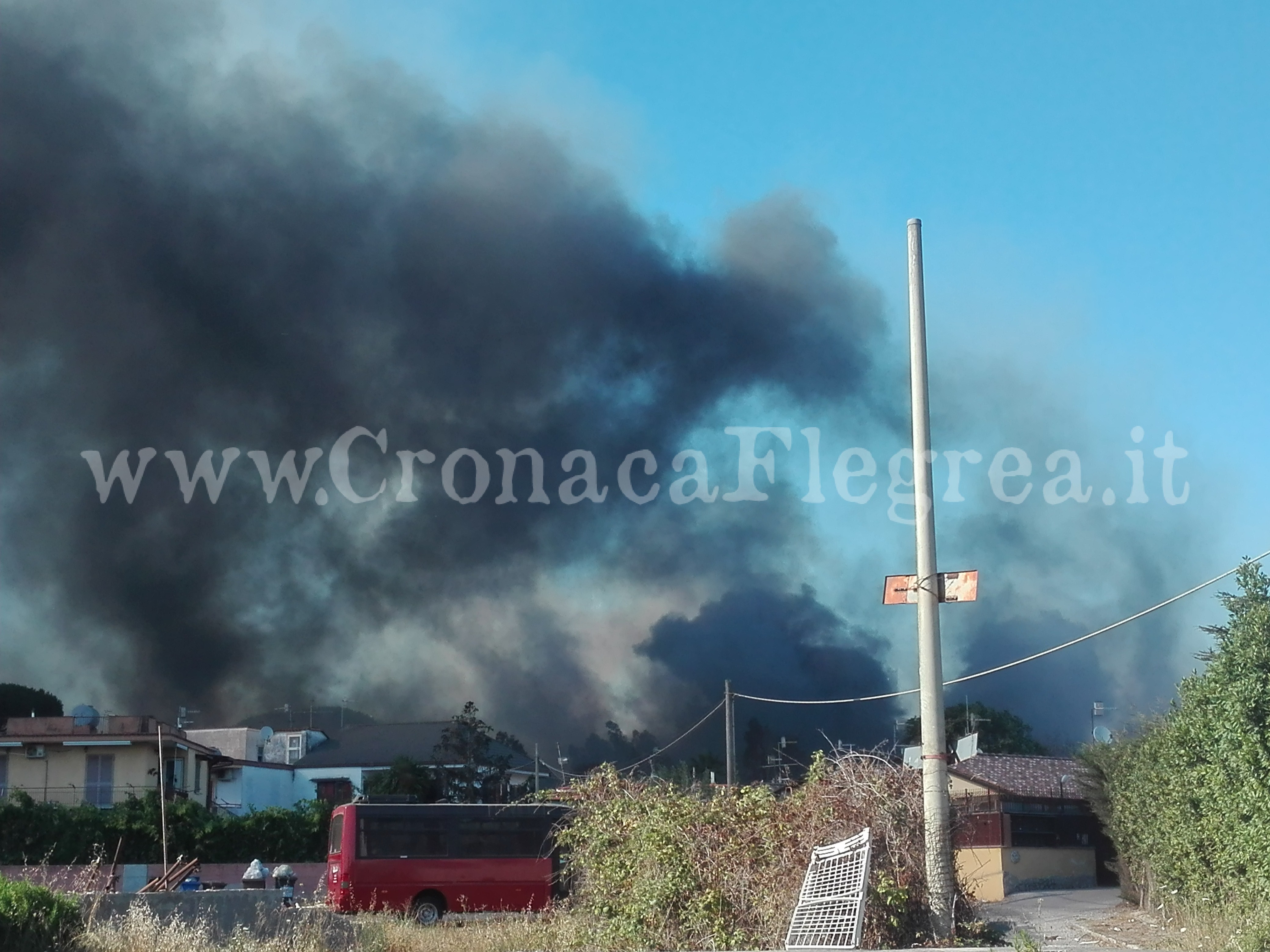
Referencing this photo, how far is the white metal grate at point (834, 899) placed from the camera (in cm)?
905

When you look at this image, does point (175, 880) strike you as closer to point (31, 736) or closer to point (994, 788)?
point (994, 788)

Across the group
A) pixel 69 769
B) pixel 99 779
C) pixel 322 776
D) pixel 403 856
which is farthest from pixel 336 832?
pixel 322 776

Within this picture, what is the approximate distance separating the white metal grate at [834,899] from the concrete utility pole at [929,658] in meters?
1.20

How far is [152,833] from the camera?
3994cm

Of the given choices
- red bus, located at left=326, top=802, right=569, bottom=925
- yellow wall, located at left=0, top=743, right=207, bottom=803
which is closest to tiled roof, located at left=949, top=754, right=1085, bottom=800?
red bus, located at left=326, top=802, right=569, bottom=925

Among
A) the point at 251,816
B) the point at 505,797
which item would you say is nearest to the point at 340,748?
the point at 505,797

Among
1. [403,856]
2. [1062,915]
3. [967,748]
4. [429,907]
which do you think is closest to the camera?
[967,748]

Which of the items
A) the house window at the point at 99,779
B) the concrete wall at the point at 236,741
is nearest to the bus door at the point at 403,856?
the house window at the point at 99,779

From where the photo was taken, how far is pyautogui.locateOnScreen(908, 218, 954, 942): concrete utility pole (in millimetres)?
11469

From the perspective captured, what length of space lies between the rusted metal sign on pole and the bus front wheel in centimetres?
1853

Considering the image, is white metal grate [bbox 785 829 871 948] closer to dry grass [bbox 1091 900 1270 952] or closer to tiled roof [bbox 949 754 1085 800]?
dry grass [bbox 1091 900 1270 952]

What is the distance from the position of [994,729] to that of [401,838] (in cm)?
5660

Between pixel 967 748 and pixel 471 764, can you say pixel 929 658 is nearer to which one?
pixel 967 748

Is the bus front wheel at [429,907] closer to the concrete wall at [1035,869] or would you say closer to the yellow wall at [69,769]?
the concrete wall at [1035,869]
